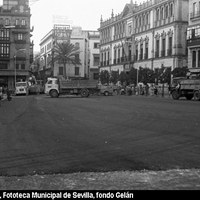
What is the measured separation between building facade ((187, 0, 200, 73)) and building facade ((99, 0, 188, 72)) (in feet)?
19.4

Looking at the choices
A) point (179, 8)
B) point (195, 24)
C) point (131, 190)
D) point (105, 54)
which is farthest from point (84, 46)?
point (131, 190)

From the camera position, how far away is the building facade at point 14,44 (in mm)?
85000

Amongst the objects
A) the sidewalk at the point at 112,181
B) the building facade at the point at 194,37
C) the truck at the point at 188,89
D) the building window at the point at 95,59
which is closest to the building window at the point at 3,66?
the building window at the point at 95,59

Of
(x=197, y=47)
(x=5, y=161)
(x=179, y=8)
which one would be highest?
(x=179, y=8)

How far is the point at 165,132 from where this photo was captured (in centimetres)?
1327

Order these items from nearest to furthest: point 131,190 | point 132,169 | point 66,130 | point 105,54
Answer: point 131,190, point 132,169, point 66,130, point 105,54

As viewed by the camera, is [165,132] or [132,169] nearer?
[132,169]

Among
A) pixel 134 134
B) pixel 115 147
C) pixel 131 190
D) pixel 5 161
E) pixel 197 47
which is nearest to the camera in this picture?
pixel 131 190

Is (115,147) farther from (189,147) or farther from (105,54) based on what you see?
(105,54)

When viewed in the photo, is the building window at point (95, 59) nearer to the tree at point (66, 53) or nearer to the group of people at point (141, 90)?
the tree at point (66, 53)

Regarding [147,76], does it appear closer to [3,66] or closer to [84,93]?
[84,93]

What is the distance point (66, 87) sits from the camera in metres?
50.9

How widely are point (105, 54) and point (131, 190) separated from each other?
95.9 m

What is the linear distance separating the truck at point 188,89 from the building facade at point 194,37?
1631cm
